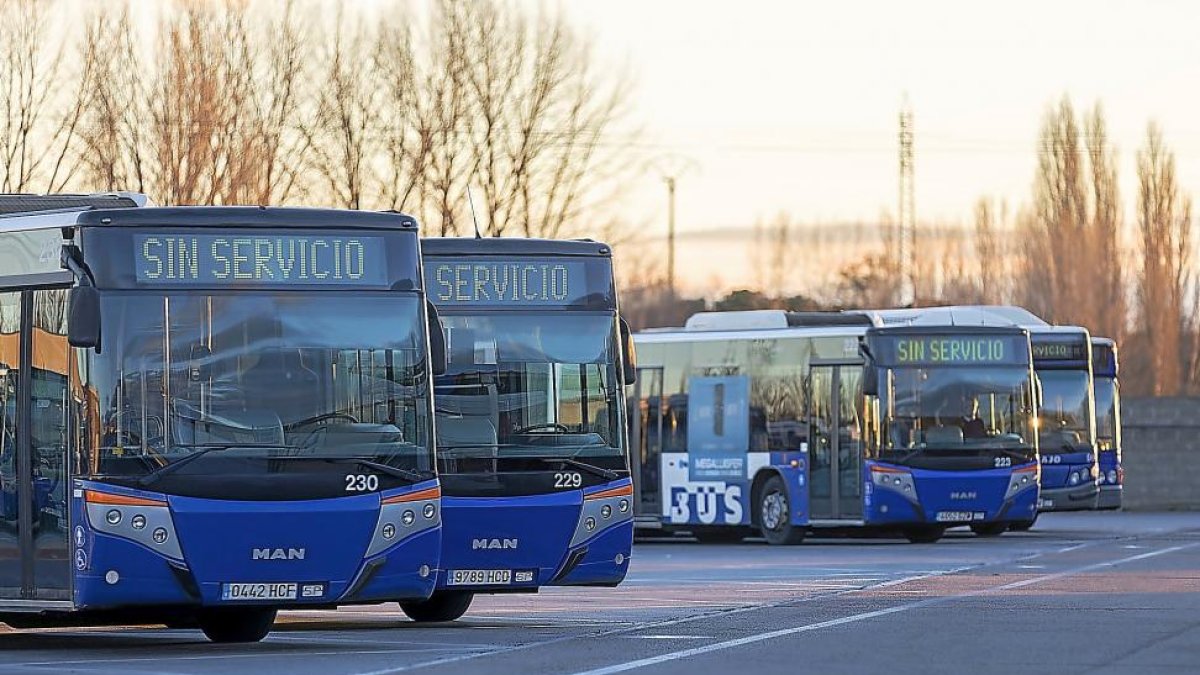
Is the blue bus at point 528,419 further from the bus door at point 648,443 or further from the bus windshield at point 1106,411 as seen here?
the bus windshield at point 1106,411

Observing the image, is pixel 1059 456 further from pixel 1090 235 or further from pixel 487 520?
pixel 1090 235

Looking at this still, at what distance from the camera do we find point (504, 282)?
64.6 feet

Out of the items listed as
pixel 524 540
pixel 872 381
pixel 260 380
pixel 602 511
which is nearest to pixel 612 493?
pixel 602 511

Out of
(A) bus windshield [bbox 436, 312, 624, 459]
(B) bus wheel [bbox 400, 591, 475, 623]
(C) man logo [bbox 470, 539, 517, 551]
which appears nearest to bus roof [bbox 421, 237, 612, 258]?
(A) bus windshield [bbox 436, 312, 624, 459]

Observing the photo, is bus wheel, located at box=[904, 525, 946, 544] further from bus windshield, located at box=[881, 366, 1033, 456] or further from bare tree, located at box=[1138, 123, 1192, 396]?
bare tree, located at box=[1138, 123, 1192, 396]

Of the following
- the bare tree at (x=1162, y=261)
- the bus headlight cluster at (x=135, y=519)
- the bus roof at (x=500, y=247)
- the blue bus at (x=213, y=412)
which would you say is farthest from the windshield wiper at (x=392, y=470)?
the bare tree at (x=1162, y=261)

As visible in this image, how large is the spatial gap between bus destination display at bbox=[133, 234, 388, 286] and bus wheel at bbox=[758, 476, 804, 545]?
722 inches

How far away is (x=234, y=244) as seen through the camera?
53.8ft

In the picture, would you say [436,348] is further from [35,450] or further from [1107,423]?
[1107,423]

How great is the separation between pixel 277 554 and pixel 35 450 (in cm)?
176

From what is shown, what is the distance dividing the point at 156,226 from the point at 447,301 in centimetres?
381

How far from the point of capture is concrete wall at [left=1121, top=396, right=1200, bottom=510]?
50.5 meters

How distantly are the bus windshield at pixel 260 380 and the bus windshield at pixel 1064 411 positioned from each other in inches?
925

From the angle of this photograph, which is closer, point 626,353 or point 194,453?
point 194,453
